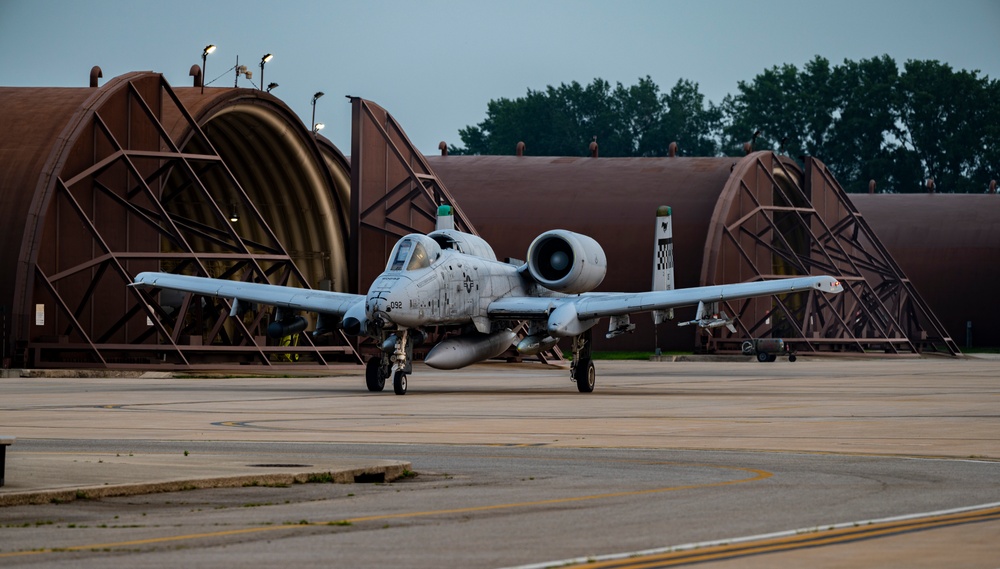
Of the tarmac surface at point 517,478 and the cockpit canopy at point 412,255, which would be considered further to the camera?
the cockpit canopy at point 412,255

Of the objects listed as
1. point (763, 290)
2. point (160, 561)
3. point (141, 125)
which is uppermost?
point (141, 125)

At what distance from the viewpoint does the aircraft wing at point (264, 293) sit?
36781mm

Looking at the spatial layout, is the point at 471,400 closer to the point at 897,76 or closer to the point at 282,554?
the point at 282,554

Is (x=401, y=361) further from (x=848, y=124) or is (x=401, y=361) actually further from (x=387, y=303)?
(x=848, y=124)

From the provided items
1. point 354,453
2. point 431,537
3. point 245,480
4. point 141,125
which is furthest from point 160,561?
point 141,125

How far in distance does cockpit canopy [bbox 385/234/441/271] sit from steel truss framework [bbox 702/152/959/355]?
3547 cm

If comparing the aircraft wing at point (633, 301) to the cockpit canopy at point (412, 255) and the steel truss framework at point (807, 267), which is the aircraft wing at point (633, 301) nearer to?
the cockpit canopy at point (412, 255)

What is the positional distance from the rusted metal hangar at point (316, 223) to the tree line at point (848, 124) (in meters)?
49.1

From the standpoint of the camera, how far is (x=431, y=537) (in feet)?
34.9

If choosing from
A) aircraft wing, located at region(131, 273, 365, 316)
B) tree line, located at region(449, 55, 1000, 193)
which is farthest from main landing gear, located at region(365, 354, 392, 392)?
tree line, located at region(449, 55, 1000, 193)

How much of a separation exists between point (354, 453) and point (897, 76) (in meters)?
136

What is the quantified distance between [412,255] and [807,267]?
46.9 metres

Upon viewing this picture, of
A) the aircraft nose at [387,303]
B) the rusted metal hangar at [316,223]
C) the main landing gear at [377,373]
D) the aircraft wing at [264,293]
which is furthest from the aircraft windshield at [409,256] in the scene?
the rusted metal hangar at [316,223]

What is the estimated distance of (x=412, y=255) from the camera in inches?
1329
